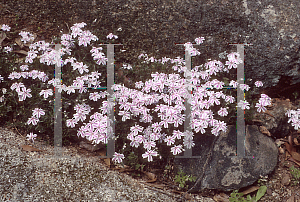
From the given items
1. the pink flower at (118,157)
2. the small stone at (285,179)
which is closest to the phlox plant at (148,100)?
the pink flower at (118,157)

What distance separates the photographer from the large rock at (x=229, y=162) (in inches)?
153

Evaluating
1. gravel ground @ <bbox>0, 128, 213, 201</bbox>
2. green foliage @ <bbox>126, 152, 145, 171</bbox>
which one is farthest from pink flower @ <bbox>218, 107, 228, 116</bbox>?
green foliage @ <bbox>126, 152, 145, 171</bbox>

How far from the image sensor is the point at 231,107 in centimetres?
438

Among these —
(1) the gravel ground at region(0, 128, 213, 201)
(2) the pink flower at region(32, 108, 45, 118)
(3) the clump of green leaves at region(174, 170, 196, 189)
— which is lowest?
(3) the clump of green leaves at region(174, 170, 196, 189)

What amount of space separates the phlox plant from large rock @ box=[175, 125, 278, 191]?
0.81ft

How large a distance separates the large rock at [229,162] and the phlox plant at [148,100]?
246 millimetres

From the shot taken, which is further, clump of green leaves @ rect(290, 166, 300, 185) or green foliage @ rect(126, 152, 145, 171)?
clump of green leaves @ rect(290, 166, 300, 185)

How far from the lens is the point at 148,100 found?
12.7ft

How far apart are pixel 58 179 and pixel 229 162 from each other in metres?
2.47

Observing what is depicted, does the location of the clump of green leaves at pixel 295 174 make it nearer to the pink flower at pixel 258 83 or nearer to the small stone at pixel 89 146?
the pink flower at pixel 258 83

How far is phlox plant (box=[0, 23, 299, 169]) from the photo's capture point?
3795 millimetres

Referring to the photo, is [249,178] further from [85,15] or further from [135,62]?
[85,15]

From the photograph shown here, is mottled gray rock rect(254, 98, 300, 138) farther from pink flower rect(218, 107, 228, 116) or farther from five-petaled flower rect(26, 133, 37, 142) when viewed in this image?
five-petaled flower rect(26, 133, 37, 142)

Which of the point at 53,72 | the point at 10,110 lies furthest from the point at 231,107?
the point at 10,110
